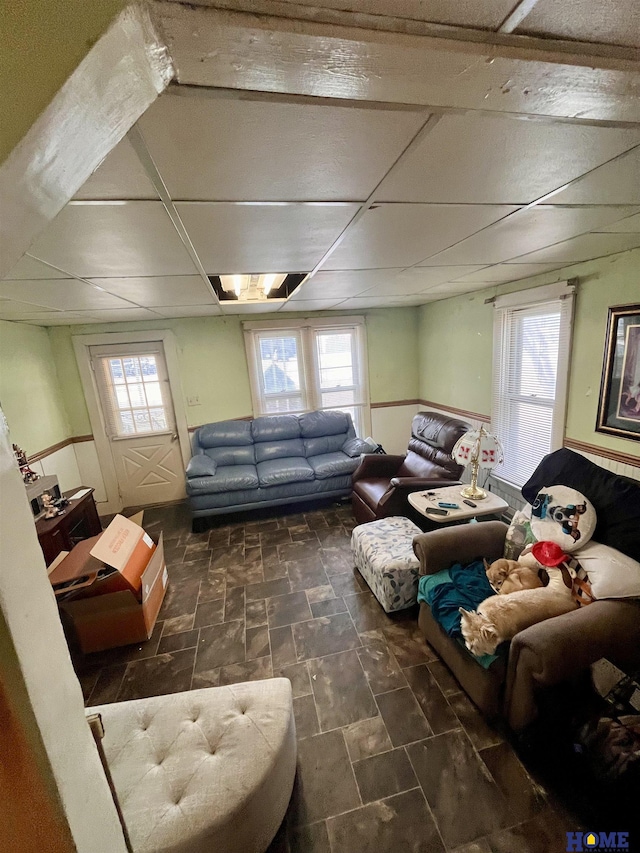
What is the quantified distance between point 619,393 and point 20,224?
2.91 m

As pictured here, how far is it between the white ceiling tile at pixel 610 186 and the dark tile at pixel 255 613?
271cm

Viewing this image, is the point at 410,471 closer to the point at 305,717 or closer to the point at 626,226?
the point at 305,717

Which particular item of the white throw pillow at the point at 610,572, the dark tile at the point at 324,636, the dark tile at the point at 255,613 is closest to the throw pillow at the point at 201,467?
the dark tile at the point at 255,613

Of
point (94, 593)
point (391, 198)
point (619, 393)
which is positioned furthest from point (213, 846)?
point (619, 393)

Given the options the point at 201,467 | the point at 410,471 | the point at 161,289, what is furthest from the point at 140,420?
the point at 410,471

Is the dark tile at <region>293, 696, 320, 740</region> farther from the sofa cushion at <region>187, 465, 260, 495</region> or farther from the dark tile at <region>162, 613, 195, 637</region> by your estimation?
the sofa cushion at <region>187, 465, 260, 495</region>

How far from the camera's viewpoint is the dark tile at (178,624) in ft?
7.27

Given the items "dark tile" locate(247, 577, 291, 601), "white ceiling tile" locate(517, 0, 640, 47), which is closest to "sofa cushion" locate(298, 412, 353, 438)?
"dark tile" locate(247, 577, 291, 601)

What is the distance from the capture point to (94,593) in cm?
196

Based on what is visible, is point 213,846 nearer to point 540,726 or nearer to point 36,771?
point 36,771

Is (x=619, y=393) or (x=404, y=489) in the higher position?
(x=619, y=393)

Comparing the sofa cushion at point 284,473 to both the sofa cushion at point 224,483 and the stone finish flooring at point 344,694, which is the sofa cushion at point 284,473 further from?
the stone finish flooring at point 344,694

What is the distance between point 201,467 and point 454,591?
8.91 feet

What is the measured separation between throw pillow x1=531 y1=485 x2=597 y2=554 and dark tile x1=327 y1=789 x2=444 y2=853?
1286 mm
